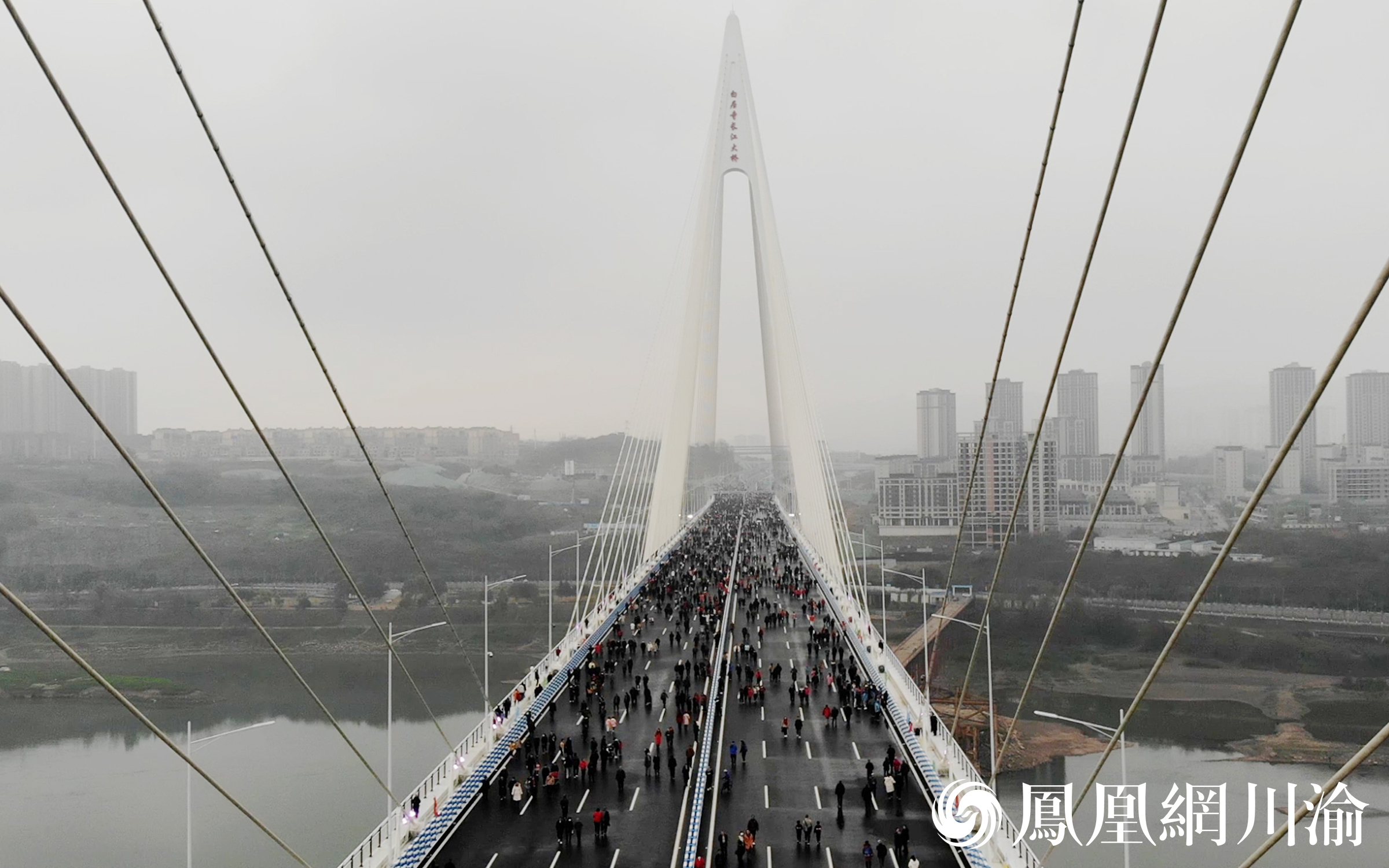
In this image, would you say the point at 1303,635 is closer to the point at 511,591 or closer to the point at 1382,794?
the point at 1382,794

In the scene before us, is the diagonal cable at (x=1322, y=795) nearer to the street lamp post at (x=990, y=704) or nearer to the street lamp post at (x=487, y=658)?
the street lamp post at (x=990, y=704)

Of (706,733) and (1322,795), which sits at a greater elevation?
(1322,795)

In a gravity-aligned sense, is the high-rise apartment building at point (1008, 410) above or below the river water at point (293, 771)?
above

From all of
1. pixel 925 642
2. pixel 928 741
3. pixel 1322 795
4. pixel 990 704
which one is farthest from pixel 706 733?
pixel 1322 795

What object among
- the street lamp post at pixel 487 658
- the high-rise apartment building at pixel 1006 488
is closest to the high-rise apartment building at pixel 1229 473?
the high-rise apartment building at pixel 1006 488

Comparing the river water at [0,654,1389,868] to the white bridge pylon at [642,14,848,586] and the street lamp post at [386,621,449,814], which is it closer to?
the street lamp post at [386,621,449,814]

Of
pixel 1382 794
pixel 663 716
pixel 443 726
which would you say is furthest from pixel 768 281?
pixel 1382 794

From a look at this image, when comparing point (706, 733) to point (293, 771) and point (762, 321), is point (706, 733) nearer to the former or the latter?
point (293, 771)
